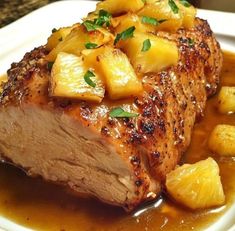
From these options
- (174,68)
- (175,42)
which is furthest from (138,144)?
(175,42)

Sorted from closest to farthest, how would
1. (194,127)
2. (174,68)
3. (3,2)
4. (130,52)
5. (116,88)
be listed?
(116,88), (130,52), (174,68), (194,127), (3,2)

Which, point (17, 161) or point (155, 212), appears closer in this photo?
point (155, 212)

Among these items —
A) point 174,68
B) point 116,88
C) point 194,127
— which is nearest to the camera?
point 116,88

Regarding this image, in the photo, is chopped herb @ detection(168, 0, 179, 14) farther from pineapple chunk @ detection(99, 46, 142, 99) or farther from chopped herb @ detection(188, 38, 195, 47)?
pineapple chunk @ detection(99, 46, 142, 99)

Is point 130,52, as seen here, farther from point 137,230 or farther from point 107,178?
point 137,230

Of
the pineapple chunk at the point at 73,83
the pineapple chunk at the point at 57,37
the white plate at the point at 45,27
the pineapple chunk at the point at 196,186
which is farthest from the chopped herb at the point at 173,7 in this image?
the white plate at the point at 45,27

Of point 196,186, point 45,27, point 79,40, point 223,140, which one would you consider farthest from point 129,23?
point 45,27

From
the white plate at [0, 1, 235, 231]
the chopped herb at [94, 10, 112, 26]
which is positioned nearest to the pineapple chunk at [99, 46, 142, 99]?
the chopped herb at [94, 10, 112, 26]
